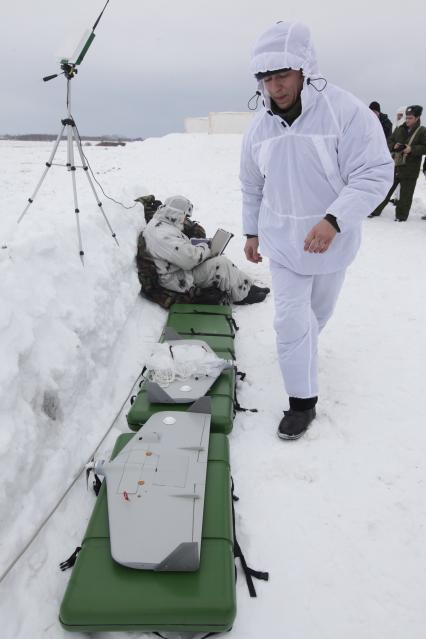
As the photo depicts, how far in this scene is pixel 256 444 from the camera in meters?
2.62

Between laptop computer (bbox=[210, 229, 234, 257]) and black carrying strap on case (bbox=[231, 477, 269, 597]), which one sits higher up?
laptop computer (bbox=[210, 229, 234, 257])

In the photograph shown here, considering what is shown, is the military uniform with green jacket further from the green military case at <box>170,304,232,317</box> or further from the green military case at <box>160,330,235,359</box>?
the green military case at <box>160,330,235,359</box>

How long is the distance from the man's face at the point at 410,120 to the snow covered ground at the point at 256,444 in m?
4.57

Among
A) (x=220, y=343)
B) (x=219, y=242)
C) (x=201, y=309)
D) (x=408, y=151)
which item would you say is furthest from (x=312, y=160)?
(x=408, y=151)

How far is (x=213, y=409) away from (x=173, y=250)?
81.6 inches

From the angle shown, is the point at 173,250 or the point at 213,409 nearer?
the point at 213,409

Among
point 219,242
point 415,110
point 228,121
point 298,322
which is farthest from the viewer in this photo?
point 228,121

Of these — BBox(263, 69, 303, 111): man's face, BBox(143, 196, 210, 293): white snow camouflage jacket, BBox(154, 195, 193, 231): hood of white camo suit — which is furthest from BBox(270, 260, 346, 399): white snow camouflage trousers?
BBox(154, 195, 193, 231): hood of white camo suit

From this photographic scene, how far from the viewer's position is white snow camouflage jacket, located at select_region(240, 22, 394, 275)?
2.00 meters

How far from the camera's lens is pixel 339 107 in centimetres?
209

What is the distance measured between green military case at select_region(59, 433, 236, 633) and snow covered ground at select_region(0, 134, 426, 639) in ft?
0.64

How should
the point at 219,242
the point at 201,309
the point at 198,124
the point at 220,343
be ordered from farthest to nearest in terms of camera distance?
the point at 198,124 < the point at 219,242 < the point at 201,309 < the point at 220,343

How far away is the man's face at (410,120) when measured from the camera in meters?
7.23

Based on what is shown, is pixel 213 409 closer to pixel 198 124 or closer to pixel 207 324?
pixel 207 324
